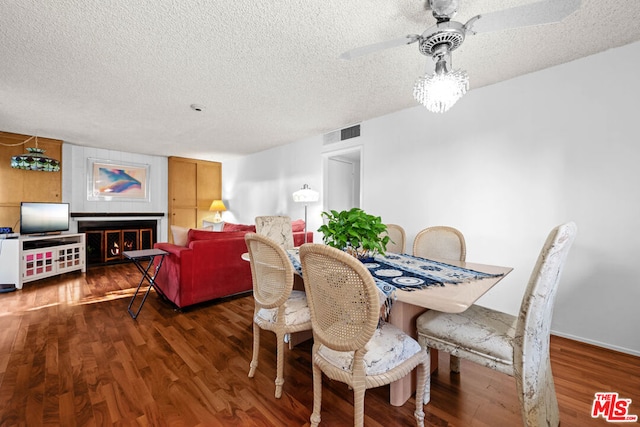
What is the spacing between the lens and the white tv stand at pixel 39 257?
3660mm

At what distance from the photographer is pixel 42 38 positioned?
1.96m

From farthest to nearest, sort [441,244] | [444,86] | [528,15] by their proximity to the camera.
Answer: [441,244]
[444,86]
[528,15]

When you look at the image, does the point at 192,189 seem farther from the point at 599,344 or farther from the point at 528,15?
the point at 599,344

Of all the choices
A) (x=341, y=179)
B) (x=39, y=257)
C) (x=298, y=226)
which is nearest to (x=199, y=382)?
(x=298, y=226)

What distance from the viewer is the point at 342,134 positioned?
429 centimetres

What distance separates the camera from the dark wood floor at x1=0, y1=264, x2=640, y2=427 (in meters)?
1.47

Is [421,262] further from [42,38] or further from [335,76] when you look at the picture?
[42,38]

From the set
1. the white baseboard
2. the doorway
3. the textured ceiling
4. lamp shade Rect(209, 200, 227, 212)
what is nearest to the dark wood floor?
the white baseboard

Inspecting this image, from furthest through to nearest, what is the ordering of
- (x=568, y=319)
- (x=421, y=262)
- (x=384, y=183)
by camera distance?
(x=384, y=183) → (x=568, y=319) → (x=421, y=262)

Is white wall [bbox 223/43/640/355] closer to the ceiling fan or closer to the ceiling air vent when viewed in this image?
the ceiling air vent

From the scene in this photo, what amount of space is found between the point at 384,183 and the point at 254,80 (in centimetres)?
209

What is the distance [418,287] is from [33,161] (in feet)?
18.9

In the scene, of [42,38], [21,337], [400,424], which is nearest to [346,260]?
[400,424]

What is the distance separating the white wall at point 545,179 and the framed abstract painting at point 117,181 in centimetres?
565
